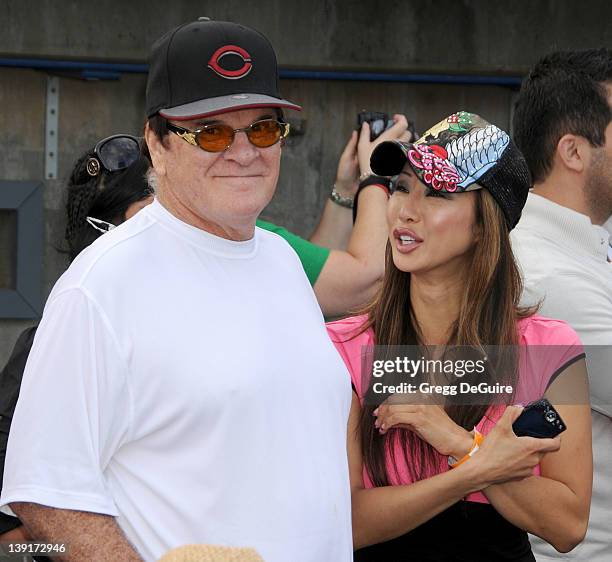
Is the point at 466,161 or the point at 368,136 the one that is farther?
the point at 368,136

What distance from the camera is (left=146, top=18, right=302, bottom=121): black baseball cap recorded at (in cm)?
179

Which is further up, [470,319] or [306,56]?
[306,56]

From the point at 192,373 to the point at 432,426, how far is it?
70 cm

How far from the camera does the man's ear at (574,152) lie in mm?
2947

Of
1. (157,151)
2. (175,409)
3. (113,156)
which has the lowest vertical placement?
(175,409)

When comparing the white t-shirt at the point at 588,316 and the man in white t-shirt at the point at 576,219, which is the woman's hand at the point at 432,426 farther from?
the white t-shirt at the point at 588,316

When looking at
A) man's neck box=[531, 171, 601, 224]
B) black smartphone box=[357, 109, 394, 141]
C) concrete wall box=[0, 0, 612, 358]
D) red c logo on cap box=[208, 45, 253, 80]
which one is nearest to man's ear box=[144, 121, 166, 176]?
red c logo on cap box=[208, 45, 253, 80]

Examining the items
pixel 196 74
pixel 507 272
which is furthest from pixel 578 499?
pixel 196 74

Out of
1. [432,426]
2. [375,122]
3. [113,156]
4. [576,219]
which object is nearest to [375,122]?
[375,122]

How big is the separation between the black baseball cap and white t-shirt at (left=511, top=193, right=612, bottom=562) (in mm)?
1016

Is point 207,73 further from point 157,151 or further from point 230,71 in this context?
point 157,151

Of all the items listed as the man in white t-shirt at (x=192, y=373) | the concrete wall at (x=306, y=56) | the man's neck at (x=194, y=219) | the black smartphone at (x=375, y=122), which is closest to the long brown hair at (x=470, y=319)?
the man in white t-shirt at (x=192, y=373)

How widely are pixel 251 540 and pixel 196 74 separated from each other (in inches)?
31.6

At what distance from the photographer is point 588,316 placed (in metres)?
2.54
